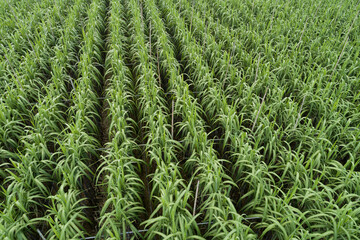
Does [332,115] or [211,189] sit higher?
[332,115]

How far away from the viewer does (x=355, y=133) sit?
292 cm

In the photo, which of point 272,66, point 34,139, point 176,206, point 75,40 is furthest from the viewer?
point 75,40

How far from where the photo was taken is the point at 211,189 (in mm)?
2230

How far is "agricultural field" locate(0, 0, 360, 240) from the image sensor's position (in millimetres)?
2109

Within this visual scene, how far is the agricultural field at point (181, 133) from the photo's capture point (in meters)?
2.11

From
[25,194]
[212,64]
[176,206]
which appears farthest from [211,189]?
[212,64]

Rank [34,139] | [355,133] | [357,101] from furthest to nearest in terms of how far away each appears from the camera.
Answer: [357,101] < [355,133] < [34,139]

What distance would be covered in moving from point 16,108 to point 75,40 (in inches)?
77.6

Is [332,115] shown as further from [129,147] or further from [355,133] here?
[129,147]

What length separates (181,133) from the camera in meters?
3.36

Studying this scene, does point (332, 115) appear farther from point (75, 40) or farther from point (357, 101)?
point (75, 40)

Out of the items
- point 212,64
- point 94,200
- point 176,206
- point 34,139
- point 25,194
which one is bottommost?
point 94,200

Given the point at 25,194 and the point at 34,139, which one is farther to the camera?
the point at 34,139

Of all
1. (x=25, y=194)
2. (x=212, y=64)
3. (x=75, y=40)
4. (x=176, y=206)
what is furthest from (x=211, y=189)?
(x=75, y=40)
